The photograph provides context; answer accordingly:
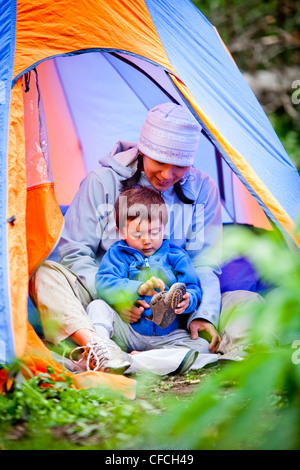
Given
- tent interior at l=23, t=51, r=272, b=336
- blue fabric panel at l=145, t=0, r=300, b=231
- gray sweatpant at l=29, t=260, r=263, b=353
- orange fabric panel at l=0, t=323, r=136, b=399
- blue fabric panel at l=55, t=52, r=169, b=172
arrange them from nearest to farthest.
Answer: orange fabric panel at l=0, t=323, r=136, b=399 < gray sweatpant at l=29, t=260, r=263, b=353 < blue fabric panel at l=145, t=0, r=300, b=231 < tent interior at l=23, t=51, r=272, b=336 < blue fabric panel at l=55, t=52, r=169, b=172

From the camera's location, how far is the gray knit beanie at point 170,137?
2.73 m

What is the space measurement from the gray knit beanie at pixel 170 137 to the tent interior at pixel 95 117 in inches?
25.5

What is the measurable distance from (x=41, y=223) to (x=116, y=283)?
1.25 feet

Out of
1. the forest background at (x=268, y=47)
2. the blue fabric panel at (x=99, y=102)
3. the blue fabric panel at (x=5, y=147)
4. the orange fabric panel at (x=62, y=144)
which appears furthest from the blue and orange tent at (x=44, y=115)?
the forest background at (x=268, y=47)

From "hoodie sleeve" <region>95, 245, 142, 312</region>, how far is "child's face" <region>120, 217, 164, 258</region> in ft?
0.25

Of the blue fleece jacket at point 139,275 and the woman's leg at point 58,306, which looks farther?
the blue fleece jacket at point 139,275

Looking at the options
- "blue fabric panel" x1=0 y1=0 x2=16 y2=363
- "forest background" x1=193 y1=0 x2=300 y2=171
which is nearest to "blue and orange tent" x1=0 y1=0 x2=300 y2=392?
"blue fabric panel" x1=0 y1=0 x2=16 y2=363

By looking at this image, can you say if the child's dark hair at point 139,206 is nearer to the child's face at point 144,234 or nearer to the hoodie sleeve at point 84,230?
the child's face at point 144,234

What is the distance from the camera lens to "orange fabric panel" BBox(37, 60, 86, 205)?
12.1ft

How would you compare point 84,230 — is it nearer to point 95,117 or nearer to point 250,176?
point 250,176

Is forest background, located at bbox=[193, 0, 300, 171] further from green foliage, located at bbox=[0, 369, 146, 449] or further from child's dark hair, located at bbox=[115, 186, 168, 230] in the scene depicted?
green foliage, located at bbox=[0, 369, 146, 449]

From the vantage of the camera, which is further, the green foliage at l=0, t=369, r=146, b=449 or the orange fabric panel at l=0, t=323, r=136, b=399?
the orange fabric panel at l=0, t=323, r=136, b=399

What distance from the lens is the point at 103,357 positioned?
7.45ft

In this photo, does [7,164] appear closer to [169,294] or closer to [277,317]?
[169,294]
